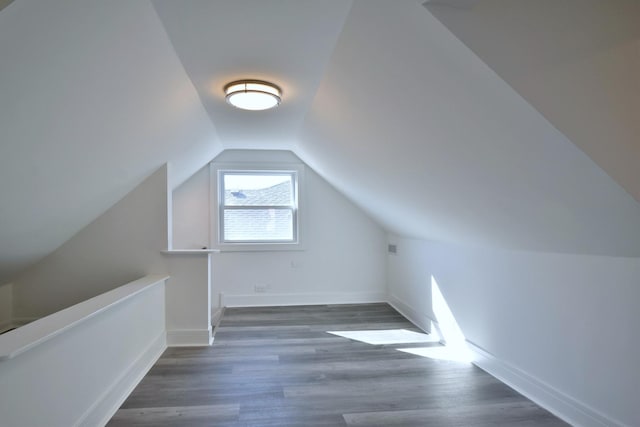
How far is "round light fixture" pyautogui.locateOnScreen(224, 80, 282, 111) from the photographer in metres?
2.51

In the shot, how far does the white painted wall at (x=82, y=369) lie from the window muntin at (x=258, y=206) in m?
2.14

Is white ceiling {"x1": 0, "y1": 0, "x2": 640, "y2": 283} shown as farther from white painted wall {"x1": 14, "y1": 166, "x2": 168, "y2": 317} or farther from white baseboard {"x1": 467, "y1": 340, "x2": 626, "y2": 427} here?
white baseboard {"x1": 467, "y1": 340, "x2": 626, "y2": 427}

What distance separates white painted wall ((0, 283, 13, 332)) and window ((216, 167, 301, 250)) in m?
2.35

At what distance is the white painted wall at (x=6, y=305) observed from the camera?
3041mm

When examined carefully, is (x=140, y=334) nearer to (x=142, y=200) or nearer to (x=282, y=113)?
(x=142, y=200)

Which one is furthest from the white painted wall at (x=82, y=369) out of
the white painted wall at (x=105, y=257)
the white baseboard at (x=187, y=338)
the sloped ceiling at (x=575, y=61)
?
the sloped ceiling at (x=575, y=61)

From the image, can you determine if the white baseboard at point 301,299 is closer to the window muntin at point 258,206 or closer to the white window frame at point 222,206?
the white window frame at point 222,206

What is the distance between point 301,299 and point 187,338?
1.96 metres

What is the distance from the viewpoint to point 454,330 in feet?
11.0

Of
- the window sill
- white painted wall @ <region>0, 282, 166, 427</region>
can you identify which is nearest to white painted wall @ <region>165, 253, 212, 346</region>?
white painted wall @ <region>0, 282, 166, 427</region>

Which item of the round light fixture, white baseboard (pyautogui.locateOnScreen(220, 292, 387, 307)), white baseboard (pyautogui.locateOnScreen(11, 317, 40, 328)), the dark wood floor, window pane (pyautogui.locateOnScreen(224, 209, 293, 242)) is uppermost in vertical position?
the round light fixture

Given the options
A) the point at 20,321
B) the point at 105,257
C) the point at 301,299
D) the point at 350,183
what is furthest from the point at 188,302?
the point at 350,183

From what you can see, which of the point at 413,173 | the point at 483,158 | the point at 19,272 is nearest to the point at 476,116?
the point at 483,158

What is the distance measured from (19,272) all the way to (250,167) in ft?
9.40
